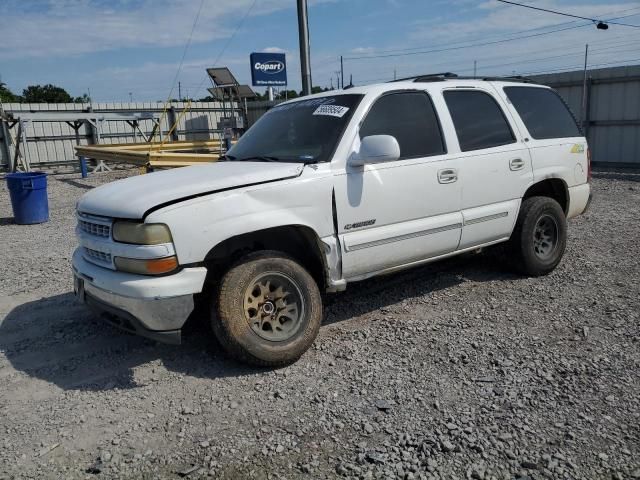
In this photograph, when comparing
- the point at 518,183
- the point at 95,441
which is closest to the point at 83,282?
the point at 95,441

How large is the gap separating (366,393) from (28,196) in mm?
8366

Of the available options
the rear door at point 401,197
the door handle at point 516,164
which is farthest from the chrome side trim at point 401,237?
the door handle at point 516,164

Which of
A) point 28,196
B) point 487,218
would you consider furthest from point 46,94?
point 487,218

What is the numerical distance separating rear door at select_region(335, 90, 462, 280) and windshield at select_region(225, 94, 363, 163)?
22 centimetres

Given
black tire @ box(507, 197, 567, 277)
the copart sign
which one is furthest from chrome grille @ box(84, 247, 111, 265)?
the copart sign

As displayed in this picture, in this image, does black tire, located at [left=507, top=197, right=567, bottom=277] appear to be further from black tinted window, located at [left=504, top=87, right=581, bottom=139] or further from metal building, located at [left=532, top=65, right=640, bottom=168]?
metal building, located at [left=532, top=65, right=640, bottom=168]

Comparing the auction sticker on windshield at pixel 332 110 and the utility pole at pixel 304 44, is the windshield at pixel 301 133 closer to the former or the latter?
the auction sticker on windshield at pixel 332 110

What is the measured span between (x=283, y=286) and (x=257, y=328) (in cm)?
34

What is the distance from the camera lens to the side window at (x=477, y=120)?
192 inches

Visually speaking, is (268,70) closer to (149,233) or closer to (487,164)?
(487,164)

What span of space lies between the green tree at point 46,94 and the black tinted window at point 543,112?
175 ft

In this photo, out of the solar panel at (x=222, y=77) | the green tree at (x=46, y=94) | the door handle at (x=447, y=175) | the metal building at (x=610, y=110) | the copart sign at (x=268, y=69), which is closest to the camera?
the door handle at (x=447, y=175)

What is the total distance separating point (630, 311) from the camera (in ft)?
15.0

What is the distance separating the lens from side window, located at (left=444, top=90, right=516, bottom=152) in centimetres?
487
